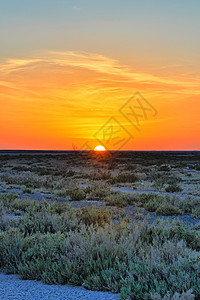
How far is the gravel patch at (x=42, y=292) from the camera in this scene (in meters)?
4.09

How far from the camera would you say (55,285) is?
14.9ft

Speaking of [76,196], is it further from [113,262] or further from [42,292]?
[42,292]

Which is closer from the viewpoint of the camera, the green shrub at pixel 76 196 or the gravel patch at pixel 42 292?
the gravel patch at pixel 42 292

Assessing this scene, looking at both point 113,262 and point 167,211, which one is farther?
point 167,211

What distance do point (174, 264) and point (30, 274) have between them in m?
2.09

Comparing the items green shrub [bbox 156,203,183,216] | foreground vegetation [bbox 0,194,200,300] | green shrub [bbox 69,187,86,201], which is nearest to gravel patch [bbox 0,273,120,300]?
foreground vegetation [bbox 0,194,200,300]

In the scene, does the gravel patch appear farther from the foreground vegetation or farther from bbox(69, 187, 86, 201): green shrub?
bbox(69, 187, 86, 201): green shrub

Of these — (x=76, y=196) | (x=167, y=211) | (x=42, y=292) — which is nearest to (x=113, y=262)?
(x=42, y=292)

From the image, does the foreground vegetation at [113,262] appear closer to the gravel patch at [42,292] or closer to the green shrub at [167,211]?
the gravel patch at [42,292]

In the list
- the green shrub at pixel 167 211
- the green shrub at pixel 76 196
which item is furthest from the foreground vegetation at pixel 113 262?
the green shrub at pixel 76 196

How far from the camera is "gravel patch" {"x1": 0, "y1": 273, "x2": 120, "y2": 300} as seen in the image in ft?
13.4

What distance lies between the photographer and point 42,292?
427 cm

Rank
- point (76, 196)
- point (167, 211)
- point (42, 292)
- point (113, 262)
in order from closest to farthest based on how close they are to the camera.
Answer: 1. point (42, 292)
2. point (113, 262)
3. point (167, 211)
4. point (76, 196)

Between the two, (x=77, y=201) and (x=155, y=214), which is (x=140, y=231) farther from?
(x=77, y=201)
